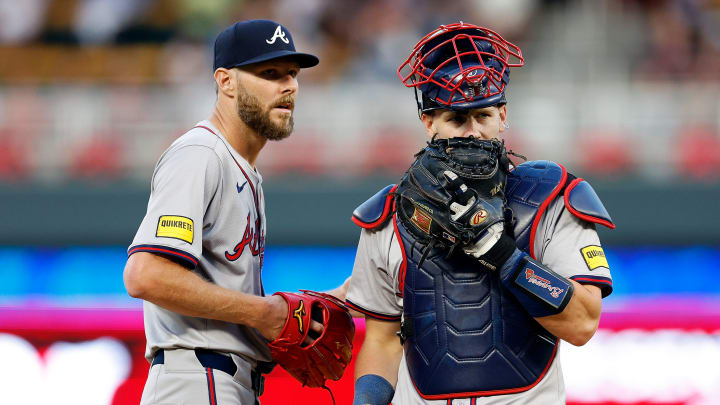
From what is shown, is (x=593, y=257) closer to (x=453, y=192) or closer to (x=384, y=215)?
(x=453, y=192)

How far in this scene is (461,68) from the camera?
2.93m

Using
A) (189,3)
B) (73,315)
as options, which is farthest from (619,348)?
(189,3)

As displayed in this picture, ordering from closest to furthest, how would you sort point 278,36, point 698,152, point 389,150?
1. point 278,36
2. point 698,152
3. point 389,150

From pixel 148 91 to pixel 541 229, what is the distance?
823 cm

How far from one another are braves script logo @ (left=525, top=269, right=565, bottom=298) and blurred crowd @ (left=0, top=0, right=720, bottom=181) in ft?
24.8

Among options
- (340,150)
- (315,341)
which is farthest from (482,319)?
(340,150)

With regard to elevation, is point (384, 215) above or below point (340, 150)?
above

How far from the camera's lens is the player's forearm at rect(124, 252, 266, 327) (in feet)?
9.78

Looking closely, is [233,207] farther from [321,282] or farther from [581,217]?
[321,282]

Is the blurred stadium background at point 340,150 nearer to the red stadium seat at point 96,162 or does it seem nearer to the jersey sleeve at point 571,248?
the red stadium seat at point 96,162

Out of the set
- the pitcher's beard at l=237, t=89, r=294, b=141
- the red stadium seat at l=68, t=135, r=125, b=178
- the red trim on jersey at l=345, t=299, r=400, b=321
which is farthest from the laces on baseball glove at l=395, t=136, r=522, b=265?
the red stadium seat at l=68, t=135, r=125, b=178

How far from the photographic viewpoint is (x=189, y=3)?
37.9ft

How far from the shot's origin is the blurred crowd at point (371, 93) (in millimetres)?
10336

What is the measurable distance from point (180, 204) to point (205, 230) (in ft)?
0.57
